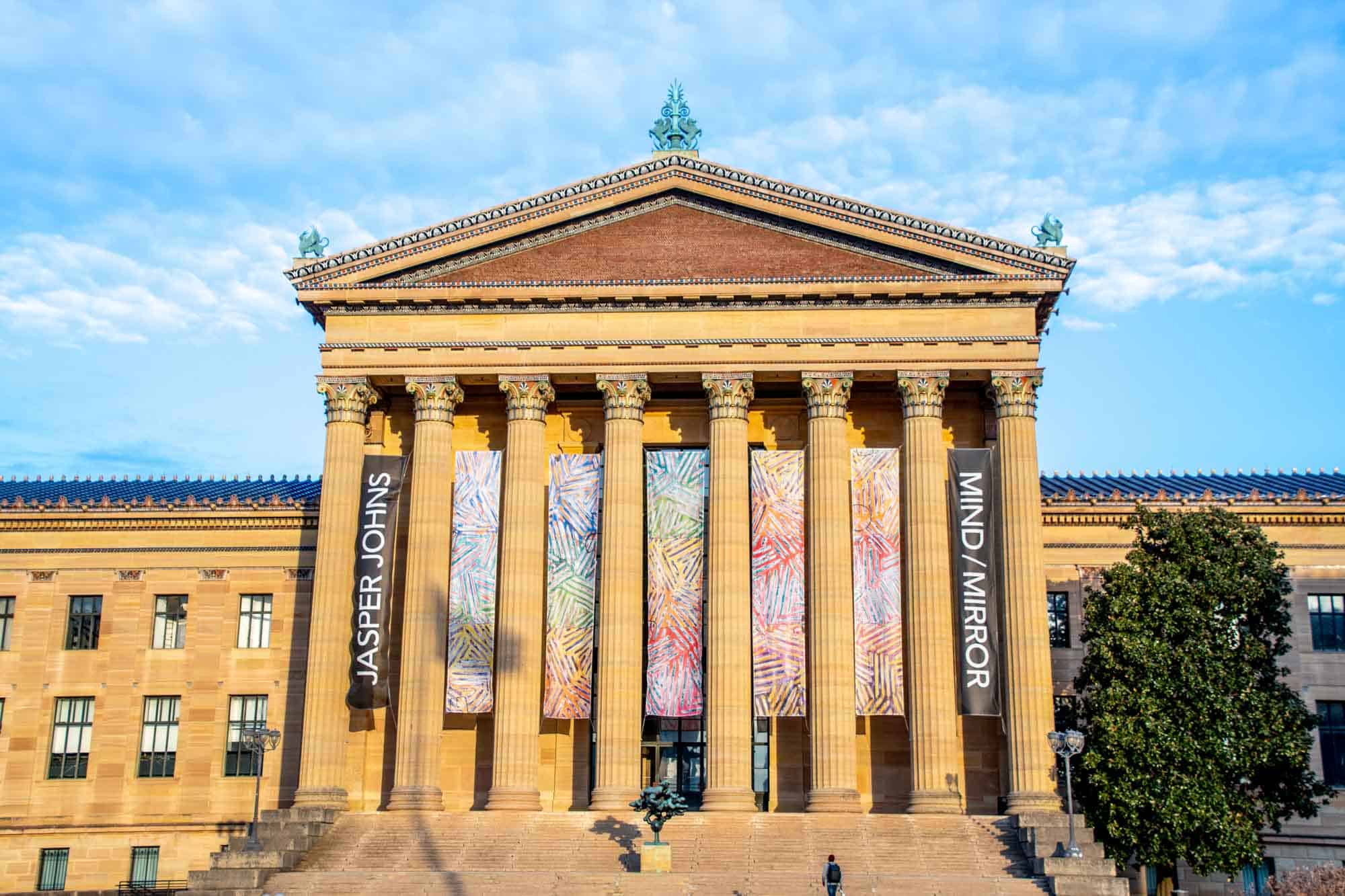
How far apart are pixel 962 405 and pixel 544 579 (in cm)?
1549

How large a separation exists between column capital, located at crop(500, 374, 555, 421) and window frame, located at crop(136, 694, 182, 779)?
15897 millimetres

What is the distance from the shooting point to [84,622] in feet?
173

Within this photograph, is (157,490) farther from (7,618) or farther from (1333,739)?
(1333,739)

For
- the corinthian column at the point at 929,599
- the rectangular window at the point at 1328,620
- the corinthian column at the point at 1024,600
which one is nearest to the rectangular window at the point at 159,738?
the corinthian column at the point at 929,599

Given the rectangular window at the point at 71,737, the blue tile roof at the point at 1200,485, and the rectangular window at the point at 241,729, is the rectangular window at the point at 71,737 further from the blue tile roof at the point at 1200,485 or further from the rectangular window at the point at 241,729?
the blue tile roof at the point at 1200,485

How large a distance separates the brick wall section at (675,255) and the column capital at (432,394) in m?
3.43

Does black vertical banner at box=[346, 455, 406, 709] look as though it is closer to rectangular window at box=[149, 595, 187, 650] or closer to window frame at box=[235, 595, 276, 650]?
window frame at box=[235, 595, 276, 650]

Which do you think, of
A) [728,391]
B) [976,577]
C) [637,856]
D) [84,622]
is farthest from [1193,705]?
[84,622]

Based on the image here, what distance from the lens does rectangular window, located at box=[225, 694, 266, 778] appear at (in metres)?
50.6

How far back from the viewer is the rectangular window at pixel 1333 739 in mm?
49062

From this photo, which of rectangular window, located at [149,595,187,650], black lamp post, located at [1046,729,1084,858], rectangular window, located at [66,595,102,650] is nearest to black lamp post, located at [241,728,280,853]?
rectangular window, located at [149,595,187,650]

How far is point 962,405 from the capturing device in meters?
50.7

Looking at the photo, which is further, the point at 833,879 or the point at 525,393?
the point at 525,393

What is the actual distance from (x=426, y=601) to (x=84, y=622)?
14144 mm
